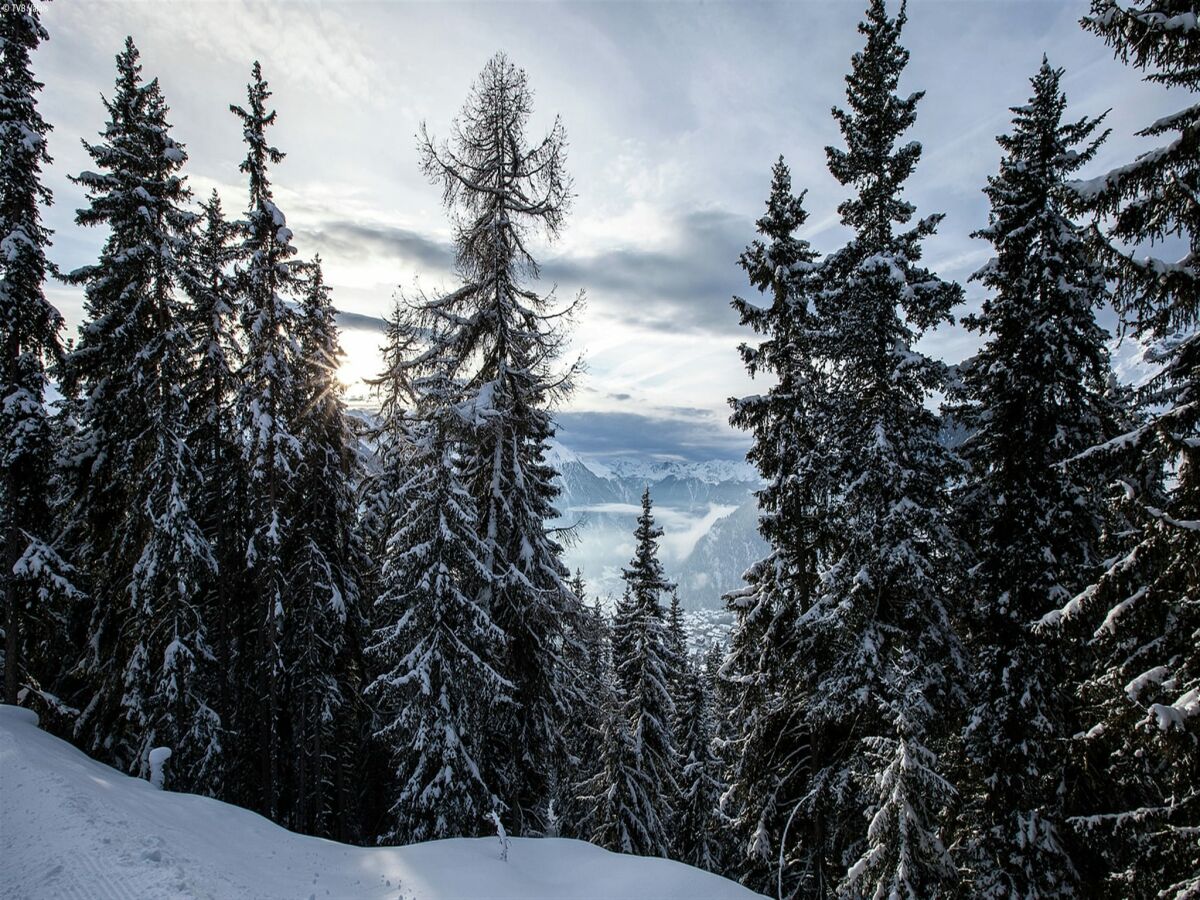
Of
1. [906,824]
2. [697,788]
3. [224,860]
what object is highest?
[906,824]

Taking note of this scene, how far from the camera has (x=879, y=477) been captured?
10844 mm

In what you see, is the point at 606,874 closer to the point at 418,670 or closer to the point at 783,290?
the point at 418,670

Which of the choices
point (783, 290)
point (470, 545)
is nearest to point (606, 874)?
point (470, 545)

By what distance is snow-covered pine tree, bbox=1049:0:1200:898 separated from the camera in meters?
6.55

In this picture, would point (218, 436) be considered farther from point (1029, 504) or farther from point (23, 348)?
point (1029, 504)

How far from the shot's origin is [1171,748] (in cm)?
644

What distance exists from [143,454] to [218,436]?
7.45ft

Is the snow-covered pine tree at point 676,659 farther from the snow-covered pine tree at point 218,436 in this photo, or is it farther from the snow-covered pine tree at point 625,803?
the snow-covered pine tree at point 218,436

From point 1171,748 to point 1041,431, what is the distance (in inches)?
274

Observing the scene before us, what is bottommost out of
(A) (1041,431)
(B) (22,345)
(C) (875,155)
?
(A) (1041,431)

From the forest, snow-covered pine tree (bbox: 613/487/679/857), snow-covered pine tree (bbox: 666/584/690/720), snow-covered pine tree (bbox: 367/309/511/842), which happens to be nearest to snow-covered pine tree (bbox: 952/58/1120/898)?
the forest

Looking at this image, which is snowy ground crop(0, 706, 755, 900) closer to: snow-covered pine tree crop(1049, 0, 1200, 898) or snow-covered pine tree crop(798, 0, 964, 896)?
snow-covered pine tree crop(798, 0, 964, 896)

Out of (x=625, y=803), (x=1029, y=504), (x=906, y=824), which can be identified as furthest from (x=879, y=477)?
(x=625, y=803)

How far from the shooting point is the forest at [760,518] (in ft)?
25.5
